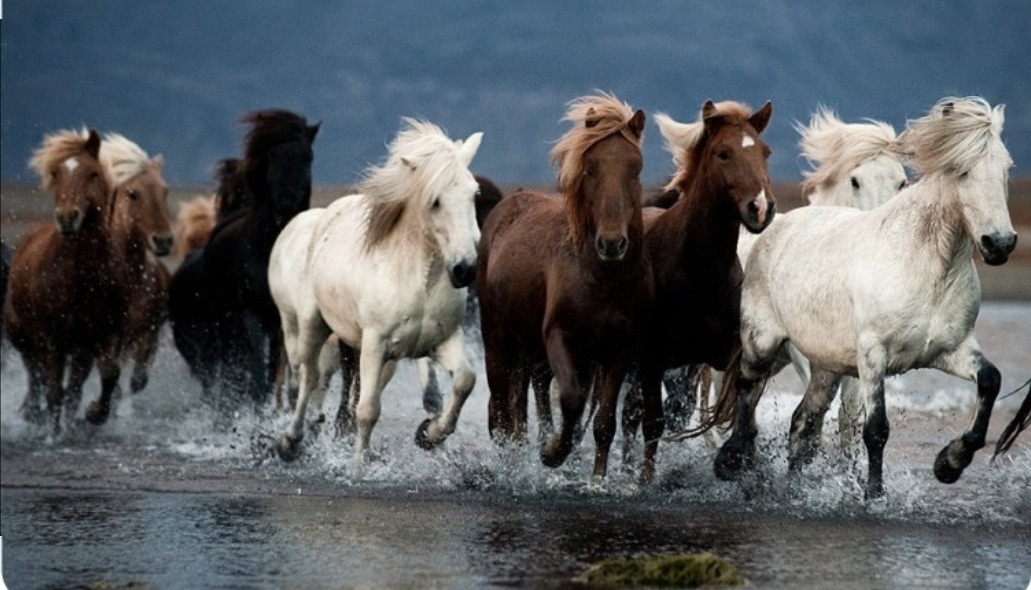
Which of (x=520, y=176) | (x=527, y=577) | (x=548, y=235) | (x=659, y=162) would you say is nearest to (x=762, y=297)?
(x=548, y=235)

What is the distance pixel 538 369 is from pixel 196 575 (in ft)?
9.63

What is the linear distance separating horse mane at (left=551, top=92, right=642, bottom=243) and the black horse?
10.1 ft

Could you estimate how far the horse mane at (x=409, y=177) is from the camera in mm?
8414

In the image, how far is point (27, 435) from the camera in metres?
11.3

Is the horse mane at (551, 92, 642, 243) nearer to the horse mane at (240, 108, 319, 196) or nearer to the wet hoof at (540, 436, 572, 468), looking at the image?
the wet hoof at (540, 436, 572, 468)

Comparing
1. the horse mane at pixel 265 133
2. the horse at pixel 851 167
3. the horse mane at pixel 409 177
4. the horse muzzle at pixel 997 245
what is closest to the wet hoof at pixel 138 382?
the horse mane at pixel 265 133

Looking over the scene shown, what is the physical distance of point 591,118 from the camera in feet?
25.5

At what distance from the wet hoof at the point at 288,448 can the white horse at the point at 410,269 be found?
0.72 meters

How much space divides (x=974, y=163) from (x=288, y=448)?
13.4ft

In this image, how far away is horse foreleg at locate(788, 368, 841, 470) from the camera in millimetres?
8273

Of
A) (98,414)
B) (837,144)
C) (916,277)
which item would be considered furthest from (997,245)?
(98,414)

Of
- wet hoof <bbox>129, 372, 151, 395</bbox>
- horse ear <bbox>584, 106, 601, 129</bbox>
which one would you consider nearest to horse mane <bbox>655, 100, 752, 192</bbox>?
horse ear <bbox>584, 106, 601, 129</bbox>

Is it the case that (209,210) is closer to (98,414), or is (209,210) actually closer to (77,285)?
(77,285)

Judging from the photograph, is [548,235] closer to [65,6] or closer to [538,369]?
[538,369]
